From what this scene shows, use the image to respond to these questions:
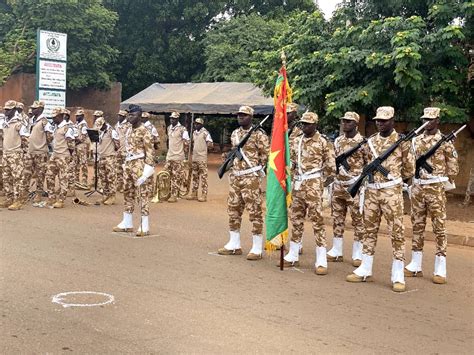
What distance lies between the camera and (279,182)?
8.07m

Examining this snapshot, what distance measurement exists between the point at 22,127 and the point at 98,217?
229 centimetres

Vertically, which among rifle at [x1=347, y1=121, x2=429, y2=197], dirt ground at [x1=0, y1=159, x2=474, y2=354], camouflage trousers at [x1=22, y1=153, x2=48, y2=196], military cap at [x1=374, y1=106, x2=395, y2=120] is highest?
military cap at [x1=374, y1=106, x2=395, y2=120]

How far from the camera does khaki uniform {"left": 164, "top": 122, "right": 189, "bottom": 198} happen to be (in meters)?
14.9

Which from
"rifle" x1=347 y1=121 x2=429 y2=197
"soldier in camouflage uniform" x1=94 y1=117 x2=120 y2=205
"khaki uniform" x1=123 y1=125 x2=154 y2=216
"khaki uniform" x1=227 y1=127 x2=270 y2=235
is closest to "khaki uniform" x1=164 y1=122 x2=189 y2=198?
"soldier in camouflage uniform" x1=94 y1=117 x2=120 y2=205

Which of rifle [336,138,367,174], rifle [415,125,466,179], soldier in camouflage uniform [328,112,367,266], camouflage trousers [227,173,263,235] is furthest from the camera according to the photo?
camouflage trousers [227,173,263,235]

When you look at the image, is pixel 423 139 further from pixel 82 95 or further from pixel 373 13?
pixel 82 95

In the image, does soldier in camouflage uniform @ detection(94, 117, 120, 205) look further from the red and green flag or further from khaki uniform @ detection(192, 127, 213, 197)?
the red and green flag

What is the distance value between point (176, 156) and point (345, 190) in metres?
7.00

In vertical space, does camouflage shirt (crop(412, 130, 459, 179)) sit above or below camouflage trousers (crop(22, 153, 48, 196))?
above

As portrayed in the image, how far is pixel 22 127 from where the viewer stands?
11.9 m

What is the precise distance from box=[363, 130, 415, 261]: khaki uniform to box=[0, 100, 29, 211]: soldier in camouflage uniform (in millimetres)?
7349

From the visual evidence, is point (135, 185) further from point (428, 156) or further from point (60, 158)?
point (428, 156)

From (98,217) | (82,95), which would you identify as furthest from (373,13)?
(82,95)

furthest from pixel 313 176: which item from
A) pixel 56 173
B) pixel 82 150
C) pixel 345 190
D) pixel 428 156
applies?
pixel 82 150
